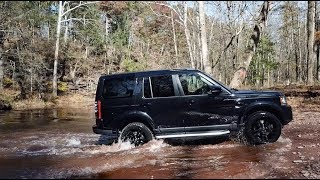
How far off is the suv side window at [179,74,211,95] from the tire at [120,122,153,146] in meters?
1.42

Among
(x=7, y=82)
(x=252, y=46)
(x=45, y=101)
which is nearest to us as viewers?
(x=252, y=46)

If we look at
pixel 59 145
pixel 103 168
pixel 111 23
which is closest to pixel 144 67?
pixel 111 23

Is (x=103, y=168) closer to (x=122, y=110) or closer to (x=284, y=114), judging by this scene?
(x=122, y=110)

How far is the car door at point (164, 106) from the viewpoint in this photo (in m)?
10.2

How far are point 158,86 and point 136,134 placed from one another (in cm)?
137

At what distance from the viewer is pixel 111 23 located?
4997 cm

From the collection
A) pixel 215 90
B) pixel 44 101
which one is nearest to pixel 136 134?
pixel 215 90

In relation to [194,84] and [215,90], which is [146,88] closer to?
[194,84]

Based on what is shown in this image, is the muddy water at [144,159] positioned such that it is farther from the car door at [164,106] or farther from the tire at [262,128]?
the car door at [164,106]

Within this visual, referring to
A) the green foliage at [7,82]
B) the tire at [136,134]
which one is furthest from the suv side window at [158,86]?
the green foliage at [7,82]

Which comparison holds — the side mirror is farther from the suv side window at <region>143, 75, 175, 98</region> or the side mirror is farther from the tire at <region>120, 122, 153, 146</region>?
the tire at <region>120, 122, 153, 146</region>

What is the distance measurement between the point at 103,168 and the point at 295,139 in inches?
225

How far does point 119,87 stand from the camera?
1041 centimetres

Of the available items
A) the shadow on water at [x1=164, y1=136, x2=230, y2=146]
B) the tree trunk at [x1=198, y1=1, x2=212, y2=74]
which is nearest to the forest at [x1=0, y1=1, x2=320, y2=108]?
the tree trunk at [x1=198, y1=1, x2=212, y2=74]
